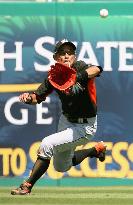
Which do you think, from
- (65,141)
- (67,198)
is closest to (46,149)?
(65,141)

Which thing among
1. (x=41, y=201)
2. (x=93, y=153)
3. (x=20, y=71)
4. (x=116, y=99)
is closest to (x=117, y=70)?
(x=116, y=99)

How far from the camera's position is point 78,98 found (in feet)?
28.3

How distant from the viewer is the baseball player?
27.0ft

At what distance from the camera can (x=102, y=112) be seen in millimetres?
12016

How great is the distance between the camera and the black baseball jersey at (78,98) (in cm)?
845

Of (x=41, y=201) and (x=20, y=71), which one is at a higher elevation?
(x=20, y=71)

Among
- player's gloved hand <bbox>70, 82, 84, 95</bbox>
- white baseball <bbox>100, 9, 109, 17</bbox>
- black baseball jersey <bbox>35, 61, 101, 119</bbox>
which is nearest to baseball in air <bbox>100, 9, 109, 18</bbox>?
white baseball <bbox>100, 9, 109, 17</bbox>

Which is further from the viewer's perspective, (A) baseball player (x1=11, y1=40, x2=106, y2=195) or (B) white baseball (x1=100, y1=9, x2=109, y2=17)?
(B) white baseball (x1=100, y1=9, x2=109, y2=17)

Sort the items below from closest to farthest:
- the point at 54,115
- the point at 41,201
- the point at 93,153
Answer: the point at 41,201
the point at 93,153
the point at 54,115

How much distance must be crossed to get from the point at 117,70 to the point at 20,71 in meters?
1.42

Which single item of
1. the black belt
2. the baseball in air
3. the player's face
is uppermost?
the baseball in air

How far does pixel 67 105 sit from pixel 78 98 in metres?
0.14

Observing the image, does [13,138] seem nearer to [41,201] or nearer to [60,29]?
[60,29]

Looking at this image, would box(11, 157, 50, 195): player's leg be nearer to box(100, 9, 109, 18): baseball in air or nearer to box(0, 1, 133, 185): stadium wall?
box(0, 1, 133, 185): stadium wall
